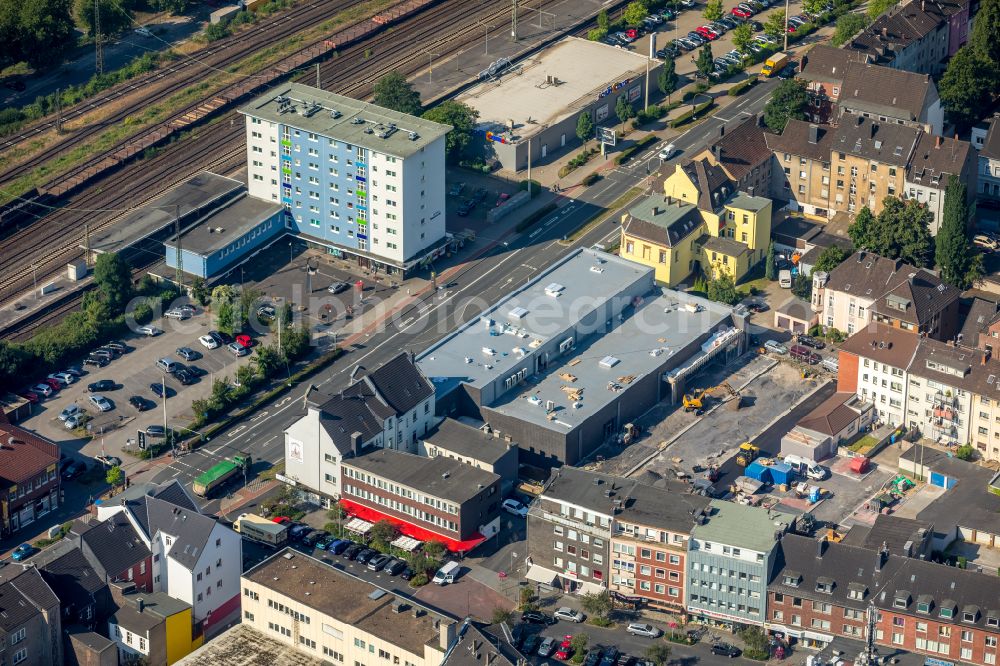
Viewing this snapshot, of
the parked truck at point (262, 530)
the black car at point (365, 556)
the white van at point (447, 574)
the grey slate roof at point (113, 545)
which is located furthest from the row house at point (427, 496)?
the grey slate roof at point (113, 545)

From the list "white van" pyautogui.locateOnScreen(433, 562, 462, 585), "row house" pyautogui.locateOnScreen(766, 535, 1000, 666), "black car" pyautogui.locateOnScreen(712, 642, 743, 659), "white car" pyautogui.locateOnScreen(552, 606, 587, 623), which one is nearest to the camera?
"row house" pyautogui.locateOnScreen(766, 535, 1000, 666)

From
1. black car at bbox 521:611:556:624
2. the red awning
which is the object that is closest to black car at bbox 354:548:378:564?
the red awning

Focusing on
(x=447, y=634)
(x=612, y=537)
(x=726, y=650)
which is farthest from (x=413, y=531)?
(x=726, y=650)

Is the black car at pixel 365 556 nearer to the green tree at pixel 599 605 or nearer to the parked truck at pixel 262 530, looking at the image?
the parked truck at pixel 262 530

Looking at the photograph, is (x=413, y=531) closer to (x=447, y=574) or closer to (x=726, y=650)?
(x=447, y=574)

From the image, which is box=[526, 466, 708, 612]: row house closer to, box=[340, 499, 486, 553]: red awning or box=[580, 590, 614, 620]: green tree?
box=[580, 590, 614, 620]: green tree

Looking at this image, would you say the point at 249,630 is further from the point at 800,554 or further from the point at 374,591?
the point at 800,554

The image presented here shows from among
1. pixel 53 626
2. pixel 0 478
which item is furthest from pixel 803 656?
pixel 0 478
